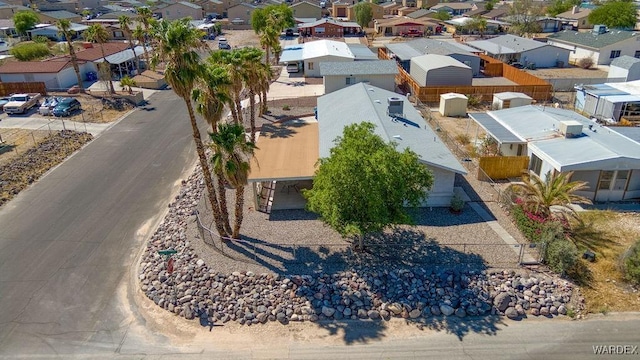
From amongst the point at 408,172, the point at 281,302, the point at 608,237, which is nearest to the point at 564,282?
the point at 608,237

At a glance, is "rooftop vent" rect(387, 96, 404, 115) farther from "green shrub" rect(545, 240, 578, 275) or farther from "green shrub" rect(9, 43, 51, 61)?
"green shrub" rect(9, 43, 51, 61)

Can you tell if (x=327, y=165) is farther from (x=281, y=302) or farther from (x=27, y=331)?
(x=27, y=331)

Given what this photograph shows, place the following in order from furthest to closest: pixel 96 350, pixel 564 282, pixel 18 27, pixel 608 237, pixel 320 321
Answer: pixel 18 27 → pixel 608 237 → pixel 564 282 → pixel 320 321 → pixel 96 350

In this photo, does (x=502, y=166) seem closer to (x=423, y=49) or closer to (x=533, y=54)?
(x=423, y=49)

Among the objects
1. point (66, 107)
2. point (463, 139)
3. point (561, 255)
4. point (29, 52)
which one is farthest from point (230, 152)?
point (29, 52)

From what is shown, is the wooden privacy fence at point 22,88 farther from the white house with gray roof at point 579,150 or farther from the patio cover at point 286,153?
the white house with gray roof at point 579,150
